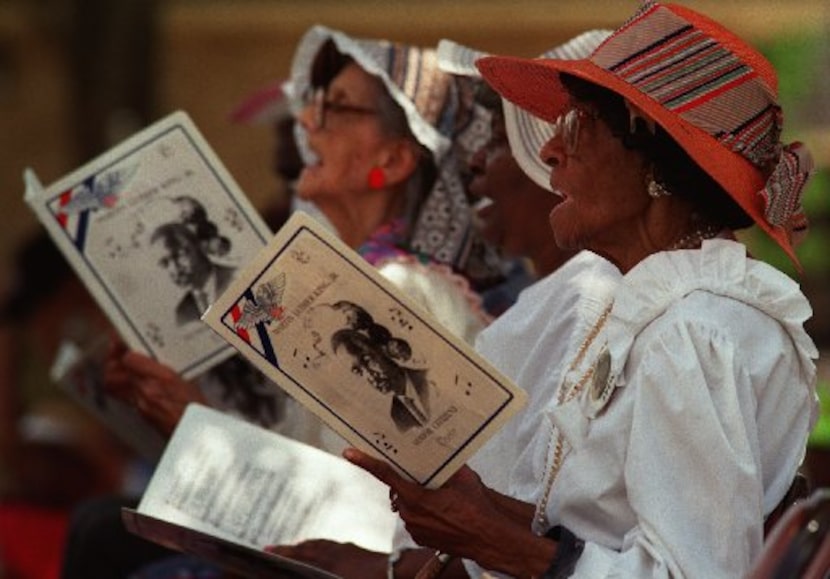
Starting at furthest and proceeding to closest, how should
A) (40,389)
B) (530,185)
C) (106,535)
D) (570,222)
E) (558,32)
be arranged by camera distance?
(558,32) < (40,389) < (106,535) < (530,185) < (570,222)

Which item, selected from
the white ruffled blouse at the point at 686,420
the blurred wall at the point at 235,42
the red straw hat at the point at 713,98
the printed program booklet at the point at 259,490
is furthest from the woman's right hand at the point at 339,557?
the blurred wall at the point at 235,42

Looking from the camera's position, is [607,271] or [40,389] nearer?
[607,271]

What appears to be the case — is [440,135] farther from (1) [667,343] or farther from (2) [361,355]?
(1) [667,343]

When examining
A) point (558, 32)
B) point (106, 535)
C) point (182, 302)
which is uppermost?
point (182, 302)

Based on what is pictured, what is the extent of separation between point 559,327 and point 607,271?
15 cm

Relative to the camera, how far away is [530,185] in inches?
215

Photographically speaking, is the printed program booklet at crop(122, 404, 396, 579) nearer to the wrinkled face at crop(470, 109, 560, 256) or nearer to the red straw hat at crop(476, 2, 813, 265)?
the wrinkled face at crop(470, 109, 560, 256)

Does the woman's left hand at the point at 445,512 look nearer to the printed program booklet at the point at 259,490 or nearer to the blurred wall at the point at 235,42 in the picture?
the printed program booklet at the point at 259,490

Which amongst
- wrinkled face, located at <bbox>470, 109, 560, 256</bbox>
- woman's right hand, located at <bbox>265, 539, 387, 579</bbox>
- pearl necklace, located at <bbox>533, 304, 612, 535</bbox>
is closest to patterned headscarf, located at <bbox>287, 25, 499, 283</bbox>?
wrinkled face, located at <bbox>470, 109, 560, 256</bbox>

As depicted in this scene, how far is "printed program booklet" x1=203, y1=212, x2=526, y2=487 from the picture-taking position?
13.5ft

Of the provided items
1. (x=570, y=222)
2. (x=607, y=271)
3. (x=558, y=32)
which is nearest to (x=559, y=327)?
(x=607, y=271)

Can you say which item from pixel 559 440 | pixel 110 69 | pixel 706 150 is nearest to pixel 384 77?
pixel 559 440

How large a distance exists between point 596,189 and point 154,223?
165 cm

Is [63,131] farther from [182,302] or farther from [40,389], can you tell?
[182,302]
